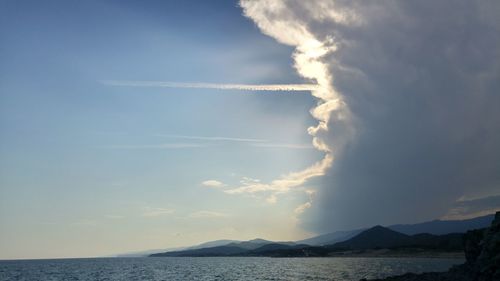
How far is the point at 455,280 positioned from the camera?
80.4 meters

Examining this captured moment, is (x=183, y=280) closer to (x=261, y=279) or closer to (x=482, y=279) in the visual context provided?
(x=261, y=279)

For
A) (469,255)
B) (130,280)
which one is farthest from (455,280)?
(130,280)

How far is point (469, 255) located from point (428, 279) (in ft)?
119

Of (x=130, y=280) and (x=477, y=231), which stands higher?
(x=477, y=231)

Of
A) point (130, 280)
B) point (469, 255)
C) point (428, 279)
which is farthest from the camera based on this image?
point (130, 280)

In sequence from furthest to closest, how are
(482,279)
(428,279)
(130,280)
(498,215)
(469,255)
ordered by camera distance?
(130,280)
(469,255)
(498,215)
(428,279)
(482,279)

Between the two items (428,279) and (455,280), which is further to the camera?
(428,279)

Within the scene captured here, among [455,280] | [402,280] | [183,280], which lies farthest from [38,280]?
[455,280]

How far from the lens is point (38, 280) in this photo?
156 meters

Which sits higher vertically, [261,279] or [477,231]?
[477,231]

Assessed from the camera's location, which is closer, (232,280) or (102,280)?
(232,280)

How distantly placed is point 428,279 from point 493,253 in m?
15.7

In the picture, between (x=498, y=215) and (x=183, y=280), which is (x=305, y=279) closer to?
(x=183, y=280)

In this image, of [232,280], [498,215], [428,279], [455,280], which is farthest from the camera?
[232,280]
